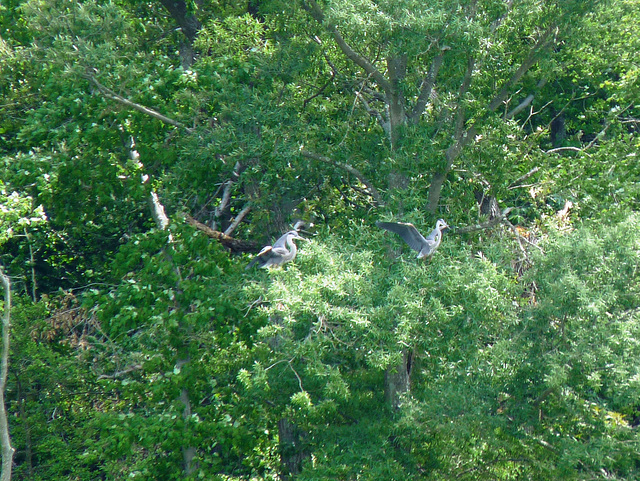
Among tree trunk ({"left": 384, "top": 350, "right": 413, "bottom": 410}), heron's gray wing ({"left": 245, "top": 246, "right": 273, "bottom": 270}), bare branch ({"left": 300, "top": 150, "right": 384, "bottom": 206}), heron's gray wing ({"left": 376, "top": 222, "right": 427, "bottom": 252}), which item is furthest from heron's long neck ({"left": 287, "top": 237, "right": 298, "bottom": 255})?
tree trunk ({"left": 384, "top": 350, "right": 413, "bottom": 410})

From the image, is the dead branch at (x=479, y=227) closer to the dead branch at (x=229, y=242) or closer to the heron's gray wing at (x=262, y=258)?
the heron's gray wing at (x=262, y=258)

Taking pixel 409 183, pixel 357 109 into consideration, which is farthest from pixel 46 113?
pixel 409 183

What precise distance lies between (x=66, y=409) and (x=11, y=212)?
5446 millimetres

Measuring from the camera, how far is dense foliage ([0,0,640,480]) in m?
8.73

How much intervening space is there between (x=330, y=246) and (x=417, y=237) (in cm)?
102

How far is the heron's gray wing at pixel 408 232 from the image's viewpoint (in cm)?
965

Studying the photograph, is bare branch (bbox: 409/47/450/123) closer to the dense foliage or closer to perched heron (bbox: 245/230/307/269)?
the dense foliage

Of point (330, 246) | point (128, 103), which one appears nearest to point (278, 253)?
point (330, 246)

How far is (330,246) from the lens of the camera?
9.59m

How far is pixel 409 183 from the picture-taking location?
36.4 feet

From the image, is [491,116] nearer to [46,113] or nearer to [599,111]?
[599,111]

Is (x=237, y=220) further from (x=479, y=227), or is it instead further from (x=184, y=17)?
(x=479, y=227)

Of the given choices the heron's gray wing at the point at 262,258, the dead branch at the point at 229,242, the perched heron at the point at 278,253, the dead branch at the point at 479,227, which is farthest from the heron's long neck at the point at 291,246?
the dead branch at the point at 479,227

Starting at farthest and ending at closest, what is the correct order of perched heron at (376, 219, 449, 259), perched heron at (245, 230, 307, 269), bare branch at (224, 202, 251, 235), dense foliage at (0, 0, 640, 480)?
1. bare branch at (224, 202, 251, 235)
2. perched heron at (245, 230, 307, 269)
3. perched heron at (376, 219, 449, 259)
4. dense foliage at (0, 0, 640, 480)
